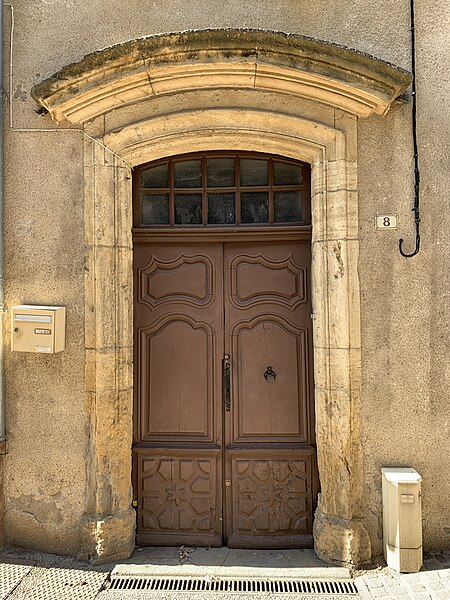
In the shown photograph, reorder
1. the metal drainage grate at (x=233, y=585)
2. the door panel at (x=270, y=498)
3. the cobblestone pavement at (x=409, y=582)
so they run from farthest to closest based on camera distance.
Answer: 1. the door panel at (x=270, y=498)
2. the metal drainage grate at (x=233, y=585)
3. the cobblestone pavement at (x=409, y=582)

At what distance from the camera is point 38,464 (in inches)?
153

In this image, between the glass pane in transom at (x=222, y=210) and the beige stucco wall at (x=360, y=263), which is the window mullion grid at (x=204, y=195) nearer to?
the glass pane in transom at (x=222, y=210)

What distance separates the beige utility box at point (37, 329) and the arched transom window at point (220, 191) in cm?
105

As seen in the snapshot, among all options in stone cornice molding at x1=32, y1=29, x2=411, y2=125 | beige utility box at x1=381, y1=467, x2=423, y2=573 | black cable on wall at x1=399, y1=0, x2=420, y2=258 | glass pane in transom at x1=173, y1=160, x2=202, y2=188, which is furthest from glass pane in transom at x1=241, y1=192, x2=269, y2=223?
beige utility box at x1=381, y1=467, x2=423, y2=573

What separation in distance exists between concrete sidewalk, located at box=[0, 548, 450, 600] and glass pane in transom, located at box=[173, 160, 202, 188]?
2.93 meters

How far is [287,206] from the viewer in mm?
4105

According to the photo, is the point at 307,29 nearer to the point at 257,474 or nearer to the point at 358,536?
the point at 257,474

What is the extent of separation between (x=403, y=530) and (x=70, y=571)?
2.39 metres

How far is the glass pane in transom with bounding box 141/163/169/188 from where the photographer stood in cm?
417

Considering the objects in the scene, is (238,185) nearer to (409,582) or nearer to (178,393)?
(178,393)

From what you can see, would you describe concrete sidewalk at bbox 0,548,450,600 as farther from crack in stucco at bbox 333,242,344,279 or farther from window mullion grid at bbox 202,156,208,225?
window mullion grid at bbox 202,156,208,225

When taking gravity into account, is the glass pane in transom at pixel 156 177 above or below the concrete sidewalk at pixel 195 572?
above

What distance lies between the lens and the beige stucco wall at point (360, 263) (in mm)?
3756

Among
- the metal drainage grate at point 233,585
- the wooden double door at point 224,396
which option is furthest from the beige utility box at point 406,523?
the wooden double door at point 224,396
